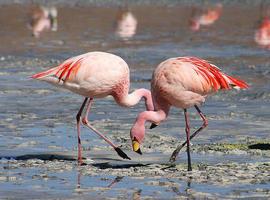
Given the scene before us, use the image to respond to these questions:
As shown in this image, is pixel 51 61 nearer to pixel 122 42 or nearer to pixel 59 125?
pixel 122 42

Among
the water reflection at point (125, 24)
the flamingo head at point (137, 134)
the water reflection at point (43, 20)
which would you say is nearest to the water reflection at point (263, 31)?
the water reflection at point (125, 24)

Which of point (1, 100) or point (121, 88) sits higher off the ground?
point (121, 88)

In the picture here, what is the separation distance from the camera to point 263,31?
2202 cm

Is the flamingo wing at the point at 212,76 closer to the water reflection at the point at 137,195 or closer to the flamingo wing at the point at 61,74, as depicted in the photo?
the flamingo wing at the point at 61,74

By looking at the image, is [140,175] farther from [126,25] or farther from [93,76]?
[126,25]

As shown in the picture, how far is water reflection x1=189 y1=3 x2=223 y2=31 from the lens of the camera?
2399cm

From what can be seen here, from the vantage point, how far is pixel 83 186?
25.5ft

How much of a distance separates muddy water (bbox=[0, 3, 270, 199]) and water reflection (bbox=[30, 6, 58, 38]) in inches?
65.7

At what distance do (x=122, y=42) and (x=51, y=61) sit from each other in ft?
11.8

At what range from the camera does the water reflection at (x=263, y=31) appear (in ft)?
65.5

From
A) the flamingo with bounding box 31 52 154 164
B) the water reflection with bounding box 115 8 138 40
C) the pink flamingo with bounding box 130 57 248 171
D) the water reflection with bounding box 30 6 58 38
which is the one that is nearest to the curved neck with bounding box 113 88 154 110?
the flamingo with bounding box 31 52 154 164

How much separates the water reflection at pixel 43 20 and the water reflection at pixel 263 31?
16.6ft

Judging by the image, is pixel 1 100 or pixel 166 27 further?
pixel 166 27

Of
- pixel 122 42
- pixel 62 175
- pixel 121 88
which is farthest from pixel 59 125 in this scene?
pixel 122 42
